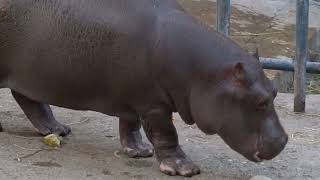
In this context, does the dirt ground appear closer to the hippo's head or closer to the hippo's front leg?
the hippo's front leg

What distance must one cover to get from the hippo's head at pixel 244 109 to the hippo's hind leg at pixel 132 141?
1.63ft

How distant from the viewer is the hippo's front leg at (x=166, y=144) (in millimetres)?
3270

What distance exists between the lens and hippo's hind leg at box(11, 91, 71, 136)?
3736mm

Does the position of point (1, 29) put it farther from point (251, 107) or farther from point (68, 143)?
point (251, 107)

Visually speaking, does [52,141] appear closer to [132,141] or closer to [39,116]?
[39,116]

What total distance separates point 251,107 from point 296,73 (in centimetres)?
136

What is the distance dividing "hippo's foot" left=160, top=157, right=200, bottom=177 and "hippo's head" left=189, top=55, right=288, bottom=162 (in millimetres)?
256

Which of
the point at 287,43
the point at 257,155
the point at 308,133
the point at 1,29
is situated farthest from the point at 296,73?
the point at 287,43

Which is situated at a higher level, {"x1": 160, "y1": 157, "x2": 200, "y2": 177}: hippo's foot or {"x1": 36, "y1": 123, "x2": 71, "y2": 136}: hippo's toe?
{"x1": 36, "y1": 123, "x2": 71, "y2": 136}: hippo's toe

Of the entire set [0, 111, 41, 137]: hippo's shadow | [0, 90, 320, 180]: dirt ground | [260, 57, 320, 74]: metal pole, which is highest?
[260, 57, 320, 74]: metal pole

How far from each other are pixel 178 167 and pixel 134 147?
1.02 ft

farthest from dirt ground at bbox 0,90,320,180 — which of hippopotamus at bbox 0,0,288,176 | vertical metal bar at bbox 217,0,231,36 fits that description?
vertical metal bar at bbox 217,0,231,36

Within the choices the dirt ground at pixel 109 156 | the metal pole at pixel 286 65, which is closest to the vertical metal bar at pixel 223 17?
the metal pole at pixel 286 65

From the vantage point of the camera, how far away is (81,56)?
130 inches
